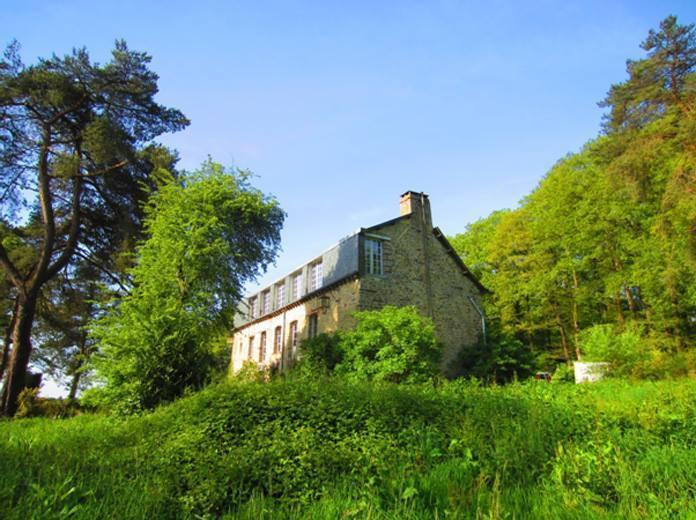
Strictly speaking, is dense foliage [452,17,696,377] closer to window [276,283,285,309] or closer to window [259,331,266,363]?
window [276,283,285,309]

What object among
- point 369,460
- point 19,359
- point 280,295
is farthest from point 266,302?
point 369,460

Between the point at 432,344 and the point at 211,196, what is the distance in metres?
10.1

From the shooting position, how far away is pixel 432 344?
50.6 feet

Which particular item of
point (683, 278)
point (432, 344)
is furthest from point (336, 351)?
point (683, 278)

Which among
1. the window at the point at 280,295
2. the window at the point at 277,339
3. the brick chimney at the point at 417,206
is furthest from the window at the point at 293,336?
the brick chimney at the point at 417,206

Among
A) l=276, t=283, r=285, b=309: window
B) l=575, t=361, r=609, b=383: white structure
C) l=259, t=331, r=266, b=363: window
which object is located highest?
l=276, t=283, r=285, b=309: window

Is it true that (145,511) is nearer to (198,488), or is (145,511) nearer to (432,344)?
(198,488)

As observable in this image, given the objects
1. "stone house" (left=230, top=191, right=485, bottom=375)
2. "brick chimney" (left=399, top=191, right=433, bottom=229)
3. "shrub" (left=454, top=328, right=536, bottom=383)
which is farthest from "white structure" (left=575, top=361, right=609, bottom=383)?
"brick chimney" (left=399, top=191, right=433, bottom=229)

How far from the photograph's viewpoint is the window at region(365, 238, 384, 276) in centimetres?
1875

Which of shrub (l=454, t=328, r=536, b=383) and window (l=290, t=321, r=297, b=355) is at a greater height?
window (l=290, t=321, r=297, b=355)

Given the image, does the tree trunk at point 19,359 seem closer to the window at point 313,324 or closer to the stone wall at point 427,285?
the window at point 313,324

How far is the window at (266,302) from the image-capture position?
27.2 metres

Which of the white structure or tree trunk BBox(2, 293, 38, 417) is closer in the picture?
tree trunk BBox(2, 293, 38, 417)

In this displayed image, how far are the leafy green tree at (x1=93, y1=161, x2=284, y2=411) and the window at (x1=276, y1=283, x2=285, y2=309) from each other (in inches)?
245
